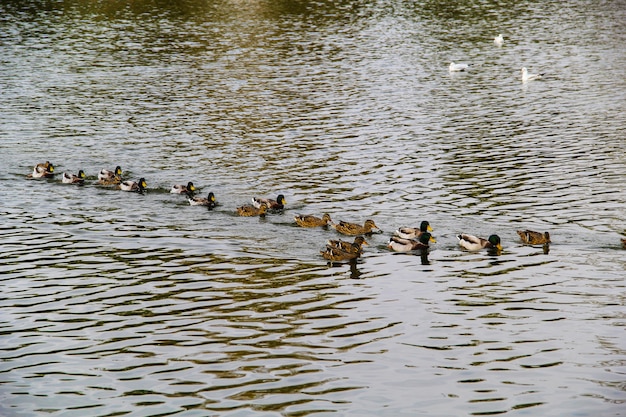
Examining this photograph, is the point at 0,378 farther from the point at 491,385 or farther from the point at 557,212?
the point at 557,212

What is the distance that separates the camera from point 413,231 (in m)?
28.5

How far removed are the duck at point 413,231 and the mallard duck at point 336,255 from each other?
1880 millimetres

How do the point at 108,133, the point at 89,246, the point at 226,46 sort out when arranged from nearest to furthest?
the point at 89,246, the point at 108,133, the point at 226,46

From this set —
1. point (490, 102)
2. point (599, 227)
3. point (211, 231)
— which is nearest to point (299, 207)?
point (211, 231)

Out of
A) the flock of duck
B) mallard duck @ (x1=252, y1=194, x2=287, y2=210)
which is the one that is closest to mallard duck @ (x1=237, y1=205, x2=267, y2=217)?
the flock of duck

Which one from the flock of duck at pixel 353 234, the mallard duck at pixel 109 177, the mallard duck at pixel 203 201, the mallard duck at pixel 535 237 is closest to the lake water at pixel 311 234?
the mallard duck at pixel 535 237

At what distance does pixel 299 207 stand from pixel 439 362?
14.3 m

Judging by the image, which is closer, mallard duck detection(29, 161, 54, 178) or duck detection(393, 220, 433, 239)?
duck detection(393, 220, 433, 239)

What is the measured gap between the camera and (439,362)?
19844 millimetres

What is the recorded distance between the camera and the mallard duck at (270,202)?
32.2 meters

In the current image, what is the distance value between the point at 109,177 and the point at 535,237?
1682cm

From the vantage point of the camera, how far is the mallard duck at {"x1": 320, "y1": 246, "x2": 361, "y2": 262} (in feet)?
88.6

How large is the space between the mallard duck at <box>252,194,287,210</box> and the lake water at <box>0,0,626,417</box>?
1.45 ft

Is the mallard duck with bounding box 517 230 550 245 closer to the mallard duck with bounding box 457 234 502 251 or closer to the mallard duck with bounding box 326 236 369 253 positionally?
the mallard duck with bounding box 457 234 502 251
